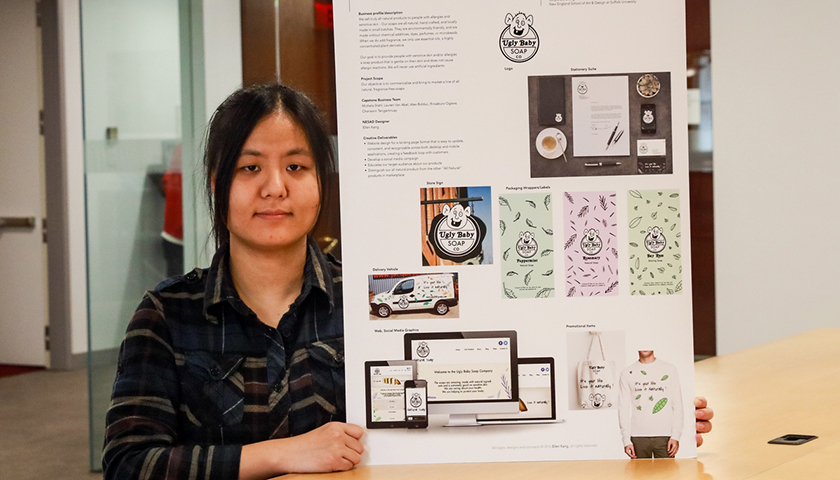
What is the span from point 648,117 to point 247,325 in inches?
30.6

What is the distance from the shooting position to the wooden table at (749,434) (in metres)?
1.32

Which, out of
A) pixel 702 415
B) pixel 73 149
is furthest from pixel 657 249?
pixel 73 149

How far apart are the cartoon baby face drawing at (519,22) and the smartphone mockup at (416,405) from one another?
1.93ft

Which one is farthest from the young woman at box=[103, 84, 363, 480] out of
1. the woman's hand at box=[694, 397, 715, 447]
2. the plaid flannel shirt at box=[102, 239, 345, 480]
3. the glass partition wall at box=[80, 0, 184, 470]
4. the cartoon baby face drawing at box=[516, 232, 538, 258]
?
the glass partition wall at box=[80, 0, 184, 470]

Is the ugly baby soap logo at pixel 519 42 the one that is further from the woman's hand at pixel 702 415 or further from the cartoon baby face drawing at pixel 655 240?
the woman's hand at pixel 702 415

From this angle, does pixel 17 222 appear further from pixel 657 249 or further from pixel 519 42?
pixel 657 249

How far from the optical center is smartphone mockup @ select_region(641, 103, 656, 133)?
1.39m

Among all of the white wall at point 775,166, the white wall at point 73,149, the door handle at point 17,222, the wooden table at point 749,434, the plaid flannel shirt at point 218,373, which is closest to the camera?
the wooden table at point 749,434

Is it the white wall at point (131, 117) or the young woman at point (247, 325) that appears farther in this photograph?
the white wall at point (131, 117)

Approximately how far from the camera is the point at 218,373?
150 cm

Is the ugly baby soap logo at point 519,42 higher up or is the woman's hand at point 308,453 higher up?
the ugly baby soap logo at point 519,42

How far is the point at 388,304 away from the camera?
1.39 m

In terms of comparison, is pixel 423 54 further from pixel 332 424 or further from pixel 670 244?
pixel 332 424

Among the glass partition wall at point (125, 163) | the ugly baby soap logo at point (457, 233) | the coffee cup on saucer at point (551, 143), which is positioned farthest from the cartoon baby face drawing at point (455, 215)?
the glass partition wall at point (125, 163)
